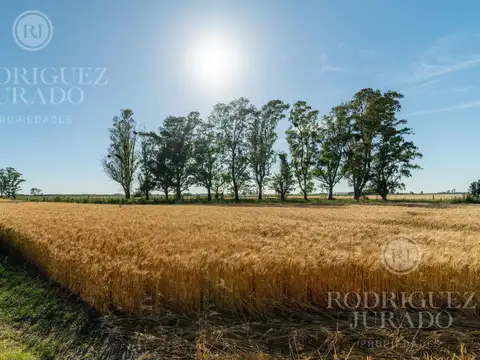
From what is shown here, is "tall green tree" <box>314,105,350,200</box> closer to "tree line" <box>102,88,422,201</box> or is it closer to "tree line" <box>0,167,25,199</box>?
"tree line" <box>102,88,422,201</box>

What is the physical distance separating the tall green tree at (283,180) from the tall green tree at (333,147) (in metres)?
5.95

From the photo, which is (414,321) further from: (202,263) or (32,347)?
(32,347)

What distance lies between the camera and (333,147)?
5691 centimetres

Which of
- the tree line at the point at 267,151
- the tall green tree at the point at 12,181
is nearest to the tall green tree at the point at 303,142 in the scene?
the tree line at the point at 267,151

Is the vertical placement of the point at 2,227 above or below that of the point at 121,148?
below

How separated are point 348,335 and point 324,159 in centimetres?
5469

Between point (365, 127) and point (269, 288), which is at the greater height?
point (365, 127)

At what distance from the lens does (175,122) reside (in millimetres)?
65000

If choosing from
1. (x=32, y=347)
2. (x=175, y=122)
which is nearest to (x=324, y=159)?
(x=175, y=122)

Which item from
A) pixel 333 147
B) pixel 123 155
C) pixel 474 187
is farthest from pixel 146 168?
pixel 474 187

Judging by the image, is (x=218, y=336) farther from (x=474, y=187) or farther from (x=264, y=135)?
(x=474, y=187)

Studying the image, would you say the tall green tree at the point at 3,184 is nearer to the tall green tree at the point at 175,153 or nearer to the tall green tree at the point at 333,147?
the tall green tree at the point at 175,153

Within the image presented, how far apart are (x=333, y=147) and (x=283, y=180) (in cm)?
1292

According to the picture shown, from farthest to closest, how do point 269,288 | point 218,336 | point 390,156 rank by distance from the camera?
point 390,156, point 269,288, point 218,336
